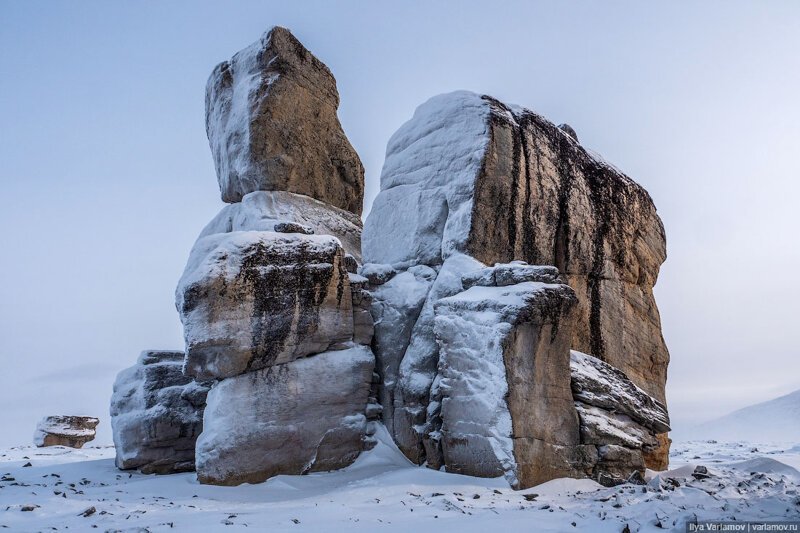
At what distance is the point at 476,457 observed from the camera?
30.8 feet

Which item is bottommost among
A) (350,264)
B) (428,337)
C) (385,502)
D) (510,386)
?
(385,502)

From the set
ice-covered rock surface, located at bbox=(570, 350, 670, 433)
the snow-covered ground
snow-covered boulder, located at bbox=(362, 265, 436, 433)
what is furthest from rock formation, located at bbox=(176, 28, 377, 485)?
ice-covered rock surface, located at bbox=(570, 350, 670, 433)

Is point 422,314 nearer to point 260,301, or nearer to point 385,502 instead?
point 260,301

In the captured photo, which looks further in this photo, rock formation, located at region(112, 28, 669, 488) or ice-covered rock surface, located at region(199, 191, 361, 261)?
ice-covered rock surface, located at region(199, 191, 361, 261)

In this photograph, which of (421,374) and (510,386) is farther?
(421,374)

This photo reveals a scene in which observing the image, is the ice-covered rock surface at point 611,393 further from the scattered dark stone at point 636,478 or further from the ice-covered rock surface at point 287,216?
the ice-covered rock surface at point 287,216

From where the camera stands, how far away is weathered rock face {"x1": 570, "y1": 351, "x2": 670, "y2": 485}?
1005 centimetres

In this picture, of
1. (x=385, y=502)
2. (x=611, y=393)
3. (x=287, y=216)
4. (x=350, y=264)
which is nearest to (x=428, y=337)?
(x=350, y=264)

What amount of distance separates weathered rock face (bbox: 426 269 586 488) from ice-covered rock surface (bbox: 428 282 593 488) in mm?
15

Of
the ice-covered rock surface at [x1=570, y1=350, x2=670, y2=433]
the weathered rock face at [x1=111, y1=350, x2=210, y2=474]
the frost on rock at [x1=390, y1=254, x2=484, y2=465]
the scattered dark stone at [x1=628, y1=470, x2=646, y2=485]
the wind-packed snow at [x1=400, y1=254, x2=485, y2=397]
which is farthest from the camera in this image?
the weathered rock face at [x1=111, y1=350, x2=210, y2=474]

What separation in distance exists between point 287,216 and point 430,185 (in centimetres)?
427

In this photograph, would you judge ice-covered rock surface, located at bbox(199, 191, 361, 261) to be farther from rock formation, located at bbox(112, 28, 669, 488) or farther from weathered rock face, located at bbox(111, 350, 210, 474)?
weathered rock face, located at bbox(111, 350, 210, 474)

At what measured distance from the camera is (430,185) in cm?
1353

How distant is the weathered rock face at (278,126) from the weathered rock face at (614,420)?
9.30 metres
